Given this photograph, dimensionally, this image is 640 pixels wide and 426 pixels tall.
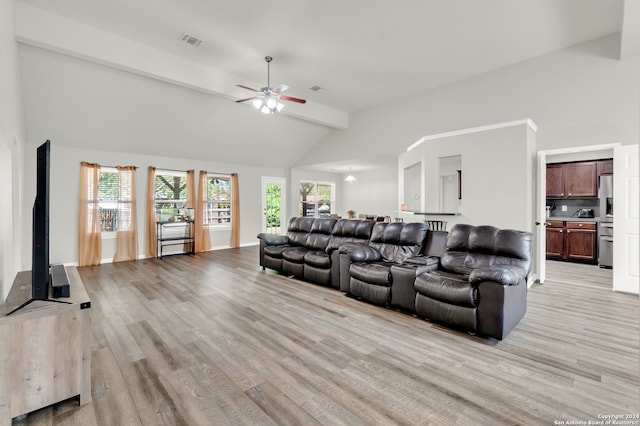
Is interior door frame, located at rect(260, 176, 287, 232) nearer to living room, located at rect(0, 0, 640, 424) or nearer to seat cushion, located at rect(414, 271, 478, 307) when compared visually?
living room, located at rect(0, 0, 640, 424)

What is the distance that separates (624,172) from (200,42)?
637 cm

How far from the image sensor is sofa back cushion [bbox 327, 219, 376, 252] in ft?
15.5

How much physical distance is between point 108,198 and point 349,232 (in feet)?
17.9

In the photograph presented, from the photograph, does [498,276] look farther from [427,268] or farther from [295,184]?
[295,184]

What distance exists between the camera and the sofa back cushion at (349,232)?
4.74m

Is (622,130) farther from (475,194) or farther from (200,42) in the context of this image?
(200,42)

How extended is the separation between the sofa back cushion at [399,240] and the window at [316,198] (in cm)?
623

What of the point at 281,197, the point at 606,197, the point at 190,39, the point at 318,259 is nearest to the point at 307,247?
the point at 318,259

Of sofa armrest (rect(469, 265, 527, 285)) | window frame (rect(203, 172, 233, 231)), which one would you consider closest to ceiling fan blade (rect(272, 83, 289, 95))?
sofa armrest (rect(469, 265, 527, 285))


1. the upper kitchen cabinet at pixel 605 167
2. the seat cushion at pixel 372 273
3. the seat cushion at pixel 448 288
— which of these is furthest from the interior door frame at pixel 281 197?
the upper kitchen cabinet at pixel 605 167

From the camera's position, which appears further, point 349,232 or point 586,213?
point 586,213

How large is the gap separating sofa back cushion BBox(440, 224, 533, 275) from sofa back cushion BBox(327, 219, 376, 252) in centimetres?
129

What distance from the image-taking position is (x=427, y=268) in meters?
3.48

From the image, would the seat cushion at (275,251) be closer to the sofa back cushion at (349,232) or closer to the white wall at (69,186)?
the sofa back cushion at (349,232)
